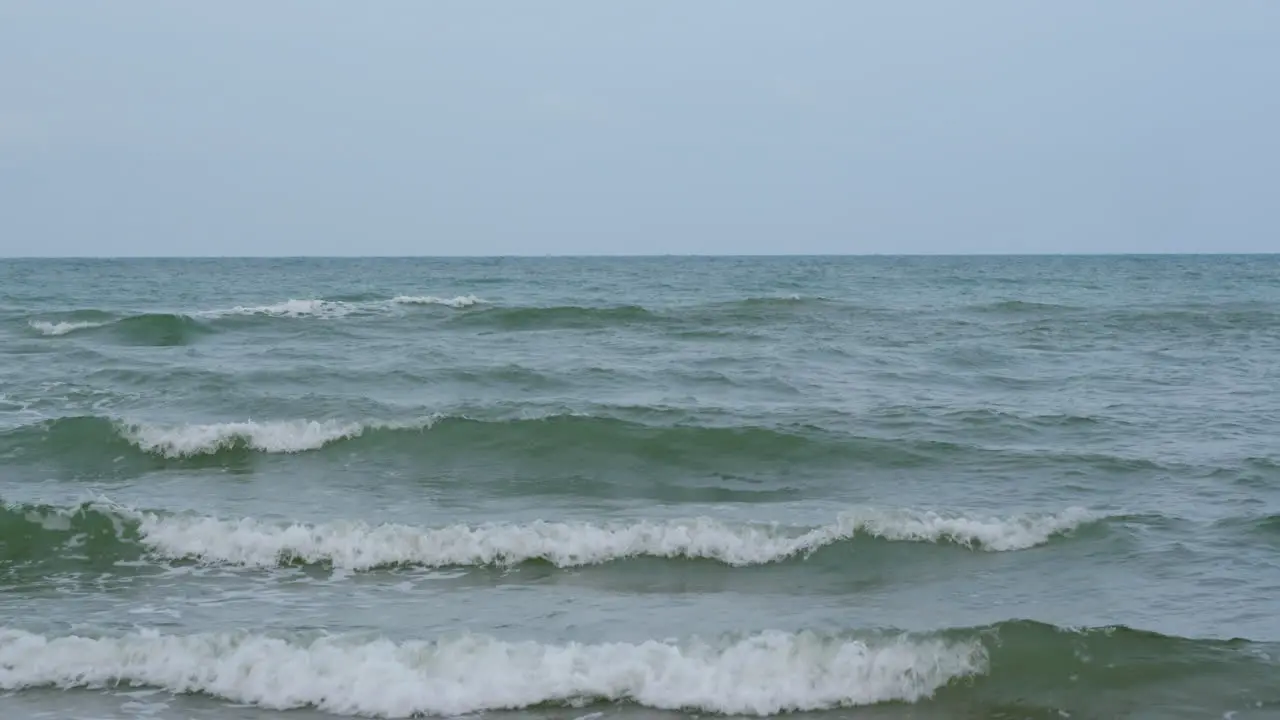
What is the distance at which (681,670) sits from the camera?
7160mm

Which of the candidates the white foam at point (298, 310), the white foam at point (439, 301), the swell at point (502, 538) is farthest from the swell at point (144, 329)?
the swell at point (502, 538)

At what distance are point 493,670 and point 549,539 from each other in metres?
2.67

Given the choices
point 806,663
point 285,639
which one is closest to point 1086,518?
point 806,663

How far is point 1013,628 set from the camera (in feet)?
25.2

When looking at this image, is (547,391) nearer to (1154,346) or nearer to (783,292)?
(1154,346)

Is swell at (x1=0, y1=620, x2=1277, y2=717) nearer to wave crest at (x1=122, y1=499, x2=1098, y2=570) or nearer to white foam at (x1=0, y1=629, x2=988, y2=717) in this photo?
white foam at (x1=0, y1=629, x2=988, y2=717)

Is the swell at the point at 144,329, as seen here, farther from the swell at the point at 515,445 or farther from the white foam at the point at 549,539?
the white foam at the point at 549,539

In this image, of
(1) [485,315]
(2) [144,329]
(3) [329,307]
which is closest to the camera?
(2) [144,329]

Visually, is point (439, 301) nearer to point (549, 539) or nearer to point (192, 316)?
point (192, 316)

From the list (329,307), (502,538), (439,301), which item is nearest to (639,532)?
(502,538)

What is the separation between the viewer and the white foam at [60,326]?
2517 cm

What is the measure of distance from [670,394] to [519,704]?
9.93 metres

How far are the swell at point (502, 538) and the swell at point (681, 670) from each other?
2049 mm

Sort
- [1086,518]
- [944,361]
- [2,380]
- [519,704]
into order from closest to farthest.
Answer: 1. [519,704]
2. [1086,518]
3. [2,380]
4. [944,361]
